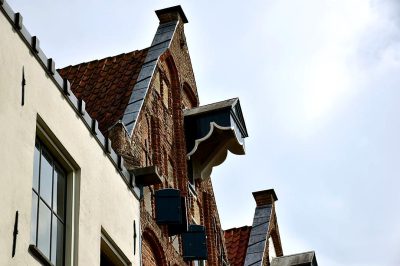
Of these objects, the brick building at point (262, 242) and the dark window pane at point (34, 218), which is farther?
the brick building at point (262, 242)

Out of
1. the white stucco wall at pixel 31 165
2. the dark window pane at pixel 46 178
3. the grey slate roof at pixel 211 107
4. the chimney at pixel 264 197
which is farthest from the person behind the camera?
the chimney at pixel 264 197

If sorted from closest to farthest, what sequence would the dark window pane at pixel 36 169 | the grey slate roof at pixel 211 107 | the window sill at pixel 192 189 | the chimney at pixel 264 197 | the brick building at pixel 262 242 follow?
the dark window pane at pixel 36 169 → the window sill at pixel 192 189 → the grey slate roof at pixel 211 107 → the brick building at pixel 262 242 → the chimney at pixel 264 197

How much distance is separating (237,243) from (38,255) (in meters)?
11.9

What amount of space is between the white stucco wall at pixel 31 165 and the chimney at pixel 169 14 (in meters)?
5.65

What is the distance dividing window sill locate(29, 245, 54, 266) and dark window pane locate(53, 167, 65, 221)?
0.83 m

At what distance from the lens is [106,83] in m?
17.2

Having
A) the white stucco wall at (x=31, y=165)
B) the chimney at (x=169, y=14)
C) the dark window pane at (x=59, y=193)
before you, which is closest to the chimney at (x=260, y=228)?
the chimney at (x=169, y=14)

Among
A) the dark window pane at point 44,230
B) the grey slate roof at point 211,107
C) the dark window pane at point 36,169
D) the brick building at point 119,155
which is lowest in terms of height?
the dark window pane at point 44,230

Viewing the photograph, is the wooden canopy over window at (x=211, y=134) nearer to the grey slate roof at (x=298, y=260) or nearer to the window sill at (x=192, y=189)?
the window sill at (x=192, y=189)

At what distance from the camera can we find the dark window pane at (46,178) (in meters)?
10.6

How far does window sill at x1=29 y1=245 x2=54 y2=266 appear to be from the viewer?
9.84 metres

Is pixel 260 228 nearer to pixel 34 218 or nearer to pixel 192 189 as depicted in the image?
pixel 192 189

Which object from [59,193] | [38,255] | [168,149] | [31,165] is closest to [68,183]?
[59,193]

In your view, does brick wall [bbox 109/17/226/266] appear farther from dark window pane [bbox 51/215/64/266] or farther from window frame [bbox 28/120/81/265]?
dark window pane [bbox 51/215/64/266]
